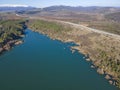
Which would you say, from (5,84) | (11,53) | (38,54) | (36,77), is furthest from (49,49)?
(5,84)

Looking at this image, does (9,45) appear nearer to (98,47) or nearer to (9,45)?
(9,45)

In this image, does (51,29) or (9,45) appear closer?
(9,45)

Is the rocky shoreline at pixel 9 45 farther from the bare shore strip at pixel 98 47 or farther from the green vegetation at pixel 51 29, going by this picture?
the green vegetation at pixel 51 29

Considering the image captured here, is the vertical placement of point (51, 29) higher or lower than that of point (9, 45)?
higher

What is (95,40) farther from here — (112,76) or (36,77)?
(36,77)

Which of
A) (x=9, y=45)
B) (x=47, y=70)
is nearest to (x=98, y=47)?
(x=47, y=70)

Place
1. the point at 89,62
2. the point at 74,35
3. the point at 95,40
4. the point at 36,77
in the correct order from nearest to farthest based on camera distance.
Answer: the point at 36,77
the point at 89,62
the point at 95,40
the point at 74,35

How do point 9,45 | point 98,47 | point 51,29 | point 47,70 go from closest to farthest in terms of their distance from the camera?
point 47,70
point 98,47
point 9,45
point 51,29
